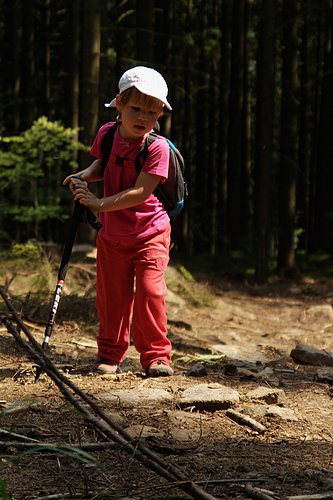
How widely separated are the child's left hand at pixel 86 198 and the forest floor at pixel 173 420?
0.78 metres

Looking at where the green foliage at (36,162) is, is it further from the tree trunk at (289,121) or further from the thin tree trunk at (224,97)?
the thin tree trunk at (224,97)

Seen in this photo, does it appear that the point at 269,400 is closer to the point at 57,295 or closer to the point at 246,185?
the point at 57,295

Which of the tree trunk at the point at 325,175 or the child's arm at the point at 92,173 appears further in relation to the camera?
the tree trunk at the point at 325,175

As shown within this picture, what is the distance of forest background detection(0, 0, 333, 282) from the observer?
44.8 feet

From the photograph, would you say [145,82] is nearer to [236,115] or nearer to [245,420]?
[245,420]

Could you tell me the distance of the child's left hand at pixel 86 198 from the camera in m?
4.75

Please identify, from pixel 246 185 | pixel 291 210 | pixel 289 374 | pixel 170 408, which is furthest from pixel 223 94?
pixel 170 408

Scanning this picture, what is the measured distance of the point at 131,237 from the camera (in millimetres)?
4969

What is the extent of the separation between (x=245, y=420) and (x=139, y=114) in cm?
201

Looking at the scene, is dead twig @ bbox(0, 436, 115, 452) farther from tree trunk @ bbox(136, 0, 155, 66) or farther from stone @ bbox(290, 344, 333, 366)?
tree trunk @ bbox(136, 0, 155, 66)

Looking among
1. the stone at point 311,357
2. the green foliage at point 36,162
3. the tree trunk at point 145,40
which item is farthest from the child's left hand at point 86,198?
the tree trunk at point 145,40

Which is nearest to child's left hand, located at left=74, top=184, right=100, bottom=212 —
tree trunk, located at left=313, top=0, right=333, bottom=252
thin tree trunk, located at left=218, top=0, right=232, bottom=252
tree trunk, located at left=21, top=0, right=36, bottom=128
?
tree trunk, located at left=313, top=0, right=333, bottom=252

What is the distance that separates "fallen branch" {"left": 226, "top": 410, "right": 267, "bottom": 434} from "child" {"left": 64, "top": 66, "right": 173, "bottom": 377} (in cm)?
98

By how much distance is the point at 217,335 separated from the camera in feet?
27.9
